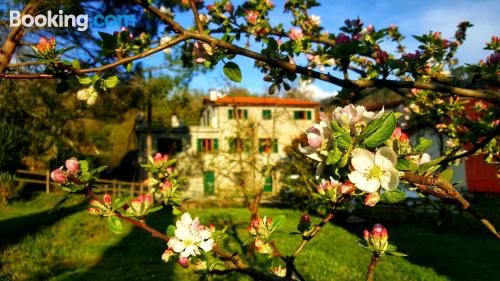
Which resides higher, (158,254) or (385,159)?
(385,159)

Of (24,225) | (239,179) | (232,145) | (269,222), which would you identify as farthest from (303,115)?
(269,222)

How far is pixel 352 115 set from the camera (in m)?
0.88

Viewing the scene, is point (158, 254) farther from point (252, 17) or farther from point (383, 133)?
point (383, 133)

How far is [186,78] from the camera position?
1634 centimetres

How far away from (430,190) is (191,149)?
23.5 m

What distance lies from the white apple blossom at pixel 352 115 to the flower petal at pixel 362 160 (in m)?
0.08

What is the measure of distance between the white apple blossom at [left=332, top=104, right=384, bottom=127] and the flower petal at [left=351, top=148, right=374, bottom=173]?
77 millimetres

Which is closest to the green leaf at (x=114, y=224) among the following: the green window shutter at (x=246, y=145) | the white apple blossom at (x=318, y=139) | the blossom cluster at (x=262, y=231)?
the blossom cluster at (x=262, y=231)

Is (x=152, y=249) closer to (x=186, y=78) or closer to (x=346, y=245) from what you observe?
(x=346, y=245)

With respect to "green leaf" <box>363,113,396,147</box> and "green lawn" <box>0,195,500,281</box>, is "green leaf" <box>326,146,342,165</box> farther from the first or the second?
"green lawn" <box>0,195,500,281</box>

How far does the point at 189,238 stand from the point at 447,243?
9103 mm

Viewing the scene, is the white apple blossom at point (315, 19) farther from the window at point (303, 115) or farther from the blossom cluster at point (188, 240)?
the window at point (303, 115)

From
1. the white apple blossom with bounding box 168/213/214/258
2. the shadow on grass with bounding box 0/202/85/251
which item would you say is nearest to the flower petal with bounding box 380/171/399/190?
the white apple blossom with bounding box 168/213/214/258

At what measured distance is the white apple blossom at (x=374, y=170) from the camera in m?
0.82
